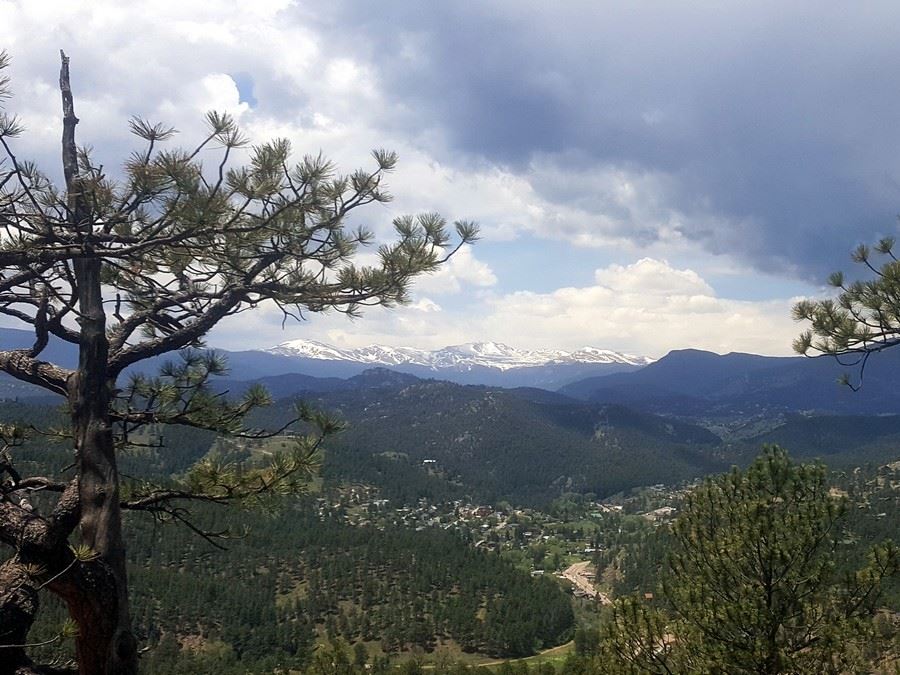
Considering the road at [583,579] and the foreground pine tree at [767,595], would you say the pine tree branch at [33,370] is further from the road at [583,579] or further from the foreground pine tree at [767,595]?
the road at [583,579]

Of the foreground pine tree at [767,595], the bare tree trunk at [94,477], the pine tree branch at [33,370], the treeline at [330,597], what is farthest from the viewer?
the treeline at [330,597]

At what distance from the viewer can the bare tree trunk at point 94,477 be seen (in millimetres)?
3926

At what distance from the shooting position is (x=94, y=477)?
4328 millimetres

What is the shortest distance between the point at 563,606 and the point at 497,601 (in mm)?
9297

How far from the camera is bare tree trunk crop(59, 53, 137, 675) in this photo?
3.93m

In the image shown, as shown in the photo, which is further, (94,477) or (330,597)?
(330,597)

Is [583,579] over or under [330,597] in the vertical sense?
under

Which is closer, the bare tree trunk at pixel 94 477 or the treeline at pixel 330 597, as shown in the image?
the bare tree trunk at pixel 94 477

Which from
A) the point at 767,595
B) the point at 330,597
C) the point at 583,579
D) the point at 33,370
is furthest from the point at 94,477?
the point at 583,579

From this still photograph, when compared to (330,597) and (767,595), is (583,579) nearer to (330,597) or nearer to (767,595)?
(330,597)

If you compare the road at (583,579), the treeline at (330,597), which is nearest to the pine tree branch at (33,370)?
the treeline at (330,597)

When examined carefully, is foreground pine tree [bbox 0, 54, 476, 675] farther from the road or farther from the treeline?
the road

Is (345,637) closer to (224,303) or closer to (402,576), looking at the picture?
(402,576)

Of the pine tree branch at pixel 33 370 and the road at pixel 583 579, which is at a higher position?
the pine tree branch at pixel 33 370
